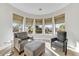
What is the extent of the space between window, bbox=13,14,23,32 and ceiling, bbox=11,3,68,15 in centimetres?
19

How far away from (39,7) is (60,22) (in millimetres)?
539

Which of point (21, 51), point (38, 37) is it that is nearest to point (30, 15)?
point (38, 37)

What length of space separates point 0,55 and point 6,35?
0.43 metres

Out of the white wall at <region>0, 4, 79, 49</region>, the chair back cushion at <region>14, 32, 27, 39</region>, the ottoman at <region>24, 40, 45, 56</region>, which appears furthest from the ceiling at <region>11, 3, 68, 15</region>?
the ottoman at <region>24, 40, 45, 56</region>

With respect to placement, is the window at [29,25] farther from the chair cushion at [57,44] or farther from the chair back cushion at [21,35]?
the chair cushion at [57,44]

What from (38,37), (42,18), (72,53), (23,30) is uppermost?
(42,18)

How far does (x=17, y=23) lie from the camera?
1.80 meters

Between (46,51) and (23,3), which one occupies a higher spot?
(23,3)

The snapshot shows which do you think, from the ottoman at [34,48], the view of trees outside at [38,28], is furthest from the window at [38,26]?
the ottoman at [34,48]

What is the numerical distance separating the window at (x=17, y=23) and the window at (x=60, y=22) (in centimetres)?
74

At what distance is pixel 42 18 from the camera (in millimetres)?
1845

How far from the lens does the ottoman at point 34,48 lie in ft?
5.36

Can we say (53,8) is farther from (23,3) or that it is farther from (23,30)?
(23,30)

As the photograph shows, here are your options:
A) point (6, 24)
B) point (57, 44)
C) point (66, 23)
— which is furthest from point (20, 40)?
point (66, 23)
